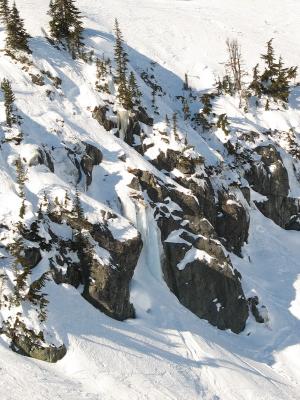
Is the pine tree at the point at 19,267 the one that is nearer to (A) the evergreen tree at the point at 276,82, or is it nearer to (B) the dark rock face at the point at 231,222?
(B) the dark rock face at the point at 231,222

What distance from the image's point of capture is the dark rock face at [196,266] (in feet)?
79.2

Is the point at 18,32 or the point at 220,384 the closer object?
the point at 220,384

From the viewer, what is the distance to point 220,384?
60.9 ft

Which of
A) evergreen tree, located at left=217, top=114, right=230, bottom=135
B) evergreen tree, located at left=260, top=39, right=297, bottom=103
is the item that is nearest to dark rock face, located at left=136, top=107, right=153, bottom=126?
evergreen tree, located at left=217, top=114, right=230, bottom=135

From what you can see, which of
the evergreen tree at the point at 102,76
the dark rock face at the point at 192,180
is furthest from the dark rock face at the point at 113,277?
the evergreen tree at the point at 102,76

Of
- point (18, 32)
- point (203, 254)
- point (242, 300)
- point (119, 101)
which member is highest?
point (18, 32)

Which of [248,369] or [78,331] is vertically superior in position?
[78,331]

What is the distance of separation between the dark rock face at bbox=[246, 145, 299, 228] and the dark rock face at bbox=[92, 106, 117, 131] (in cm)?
1163

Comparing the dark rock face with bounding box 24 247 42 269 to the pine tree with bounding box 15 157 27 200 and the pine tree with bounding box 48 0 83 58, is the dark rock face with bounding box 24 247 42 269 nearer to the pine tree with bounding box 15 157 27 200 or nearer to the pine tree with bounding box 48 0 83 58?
the pine tree with bounding box 15 157 27 200

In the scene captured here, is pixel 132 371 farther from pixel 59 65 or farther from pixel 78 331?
pixel 59 65

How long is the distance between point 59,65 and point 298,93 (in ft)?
82.9

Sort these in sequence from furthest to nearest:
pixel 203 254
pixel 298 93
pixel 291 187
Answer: pixel 298 93, pixel 291 187, pixel 203 254

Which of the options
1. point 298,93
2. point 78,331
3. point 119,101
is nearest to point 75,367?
point 78,331

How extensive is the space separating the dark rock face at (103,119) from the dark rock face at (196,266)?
5064 mm
